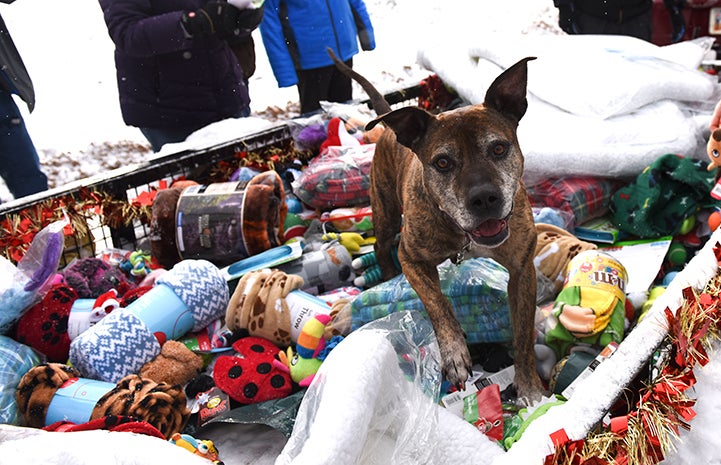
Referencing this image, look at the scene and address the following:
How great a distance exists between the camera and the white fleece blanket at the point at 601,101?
9.95 ft

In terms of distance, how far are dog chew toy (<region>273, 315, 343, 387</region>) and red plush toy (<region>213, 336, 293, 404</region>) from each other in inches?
1.2

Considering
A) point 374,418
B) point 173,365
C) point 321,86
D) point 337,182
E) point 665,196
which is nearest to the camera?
point 374,418

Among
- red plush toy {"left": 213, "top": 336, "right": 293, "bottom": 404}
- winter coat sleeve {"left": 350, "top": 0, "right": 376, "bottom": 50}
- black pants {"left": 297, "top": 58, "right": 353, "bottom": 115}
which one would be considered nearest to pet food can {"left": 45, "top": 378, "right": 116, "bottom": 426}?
red plush toy {"left": 213, "top": 336, "right": 293, "bottom": 404}

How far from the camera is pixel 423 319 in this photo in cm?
198

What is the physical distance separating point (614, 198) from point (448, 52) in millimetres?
1460

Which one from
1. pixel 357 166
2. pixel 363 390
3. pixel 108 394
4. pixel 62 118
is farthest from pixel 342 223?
pixel 62 118

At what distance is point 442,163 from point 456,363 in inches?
22.1

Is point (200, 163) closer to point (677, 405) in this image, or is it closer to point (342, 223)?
point (342, 223)

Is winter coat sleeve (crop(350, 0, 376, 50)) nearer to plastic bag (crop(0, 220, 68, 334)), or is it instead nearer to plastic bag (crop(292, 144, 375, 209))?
plastic bag (crop(292, 144, 375, 209))

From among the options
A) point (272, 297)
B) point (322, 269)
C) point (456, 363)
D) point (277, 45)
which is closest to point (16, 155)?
point (277, 45)

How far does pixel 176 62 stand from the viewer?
11.8 ft

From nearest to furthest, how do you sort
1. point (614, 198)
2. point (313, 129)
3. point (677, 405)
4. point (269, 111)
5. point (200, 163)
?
point (677, 405)
point (614, 198)
point (200, 163)
point (313, 129)
point (269, 111)

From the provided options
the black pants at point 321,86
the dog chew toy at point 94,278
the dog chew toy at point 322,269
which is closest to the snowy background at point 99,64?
the black pants at point 321,86

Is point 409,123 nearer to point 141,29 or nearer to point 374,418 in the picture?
point 374,418
